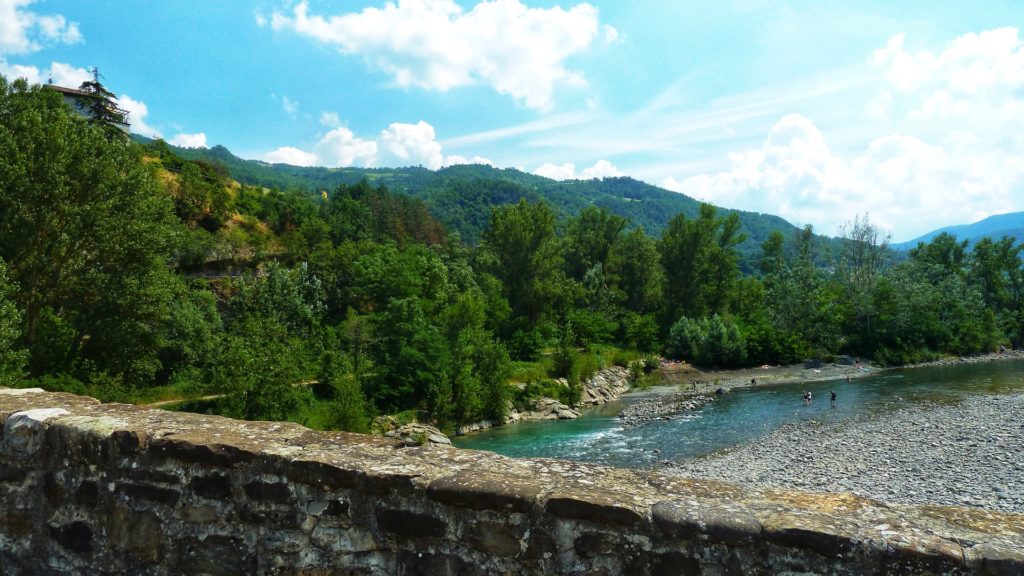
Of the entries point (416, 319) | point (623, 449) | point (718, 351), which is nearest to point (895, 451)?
point (623, 449)

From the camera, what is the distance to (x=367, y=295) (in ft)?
140

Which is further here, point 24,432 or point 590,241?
point 590,241

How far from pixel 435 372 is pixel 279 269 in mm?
16308

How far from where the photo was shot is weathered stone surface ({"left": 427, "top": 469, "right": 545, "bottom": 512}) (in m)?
2.73

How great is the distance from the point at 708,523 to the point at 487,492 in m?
1.00

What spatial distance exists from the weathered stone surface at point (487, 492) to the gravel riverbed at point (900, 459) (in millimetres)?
12424

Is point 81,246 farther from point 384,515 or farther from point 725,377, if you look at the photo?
point 725,377

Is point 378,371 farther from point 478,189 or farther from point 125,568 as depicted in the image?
point 478,189

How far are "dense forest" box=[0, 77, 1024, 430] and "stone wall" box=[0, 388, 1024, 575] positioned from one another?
1601 centimetres

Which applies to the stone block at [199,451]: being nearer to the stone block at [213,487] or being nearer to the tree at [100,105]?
the stone block at [213,487]

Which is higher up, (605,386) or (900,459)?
(900,459)

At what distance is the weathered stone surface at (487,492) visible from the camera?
8.97 feet

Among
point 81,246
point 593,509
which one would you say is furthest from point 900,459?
point 81,246

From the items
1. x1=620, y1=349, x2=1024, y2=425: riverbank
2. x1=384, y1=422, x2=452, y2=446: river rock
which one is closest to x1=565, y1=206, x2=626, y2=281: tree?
x1=620, y1=349, x2=1024, y2=425: riverbank
